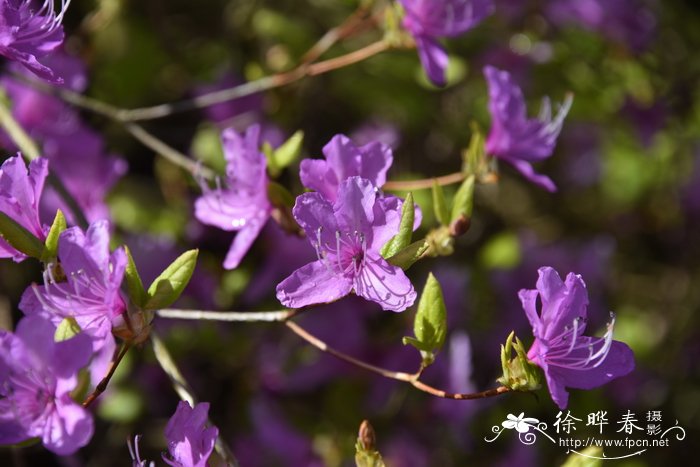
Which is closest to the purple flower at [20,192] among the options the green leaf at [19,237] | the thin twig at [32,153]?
the green leaf at [19,237]

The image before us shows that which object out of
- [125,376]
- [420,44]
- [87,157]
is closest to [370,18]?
[420,44]

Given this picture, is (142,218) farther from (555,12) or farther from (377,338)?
(555,12)

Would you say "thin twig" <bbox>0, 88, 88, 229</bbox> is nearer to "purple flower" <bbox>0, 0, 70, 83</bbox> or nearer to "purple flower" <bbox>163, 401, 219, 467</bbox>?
"purple flower" <bbox>0, 0, 70, 83</bbox>

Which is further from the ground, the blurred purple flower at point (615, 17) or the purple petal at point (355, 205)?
the purple petal at point (355, 205)

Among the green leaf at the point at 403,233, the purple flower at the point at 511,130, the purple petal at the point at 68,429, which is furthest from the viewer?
the purple flower at the point at 511,130

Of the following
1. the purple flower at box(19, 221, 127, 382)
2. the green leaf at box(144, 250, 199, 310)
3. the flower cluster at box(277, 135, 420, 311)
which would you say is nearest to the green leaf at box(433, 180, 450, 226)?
the flower cluster at box(277, 135, 420, 311)

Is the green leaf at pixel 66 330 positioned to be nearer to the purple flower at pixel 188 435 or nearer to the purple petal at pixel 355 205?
the purple flower at pixel 188 435

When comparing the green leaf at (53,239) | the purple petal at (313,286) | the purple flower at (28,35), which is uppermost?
the purple flower at (28,35)
